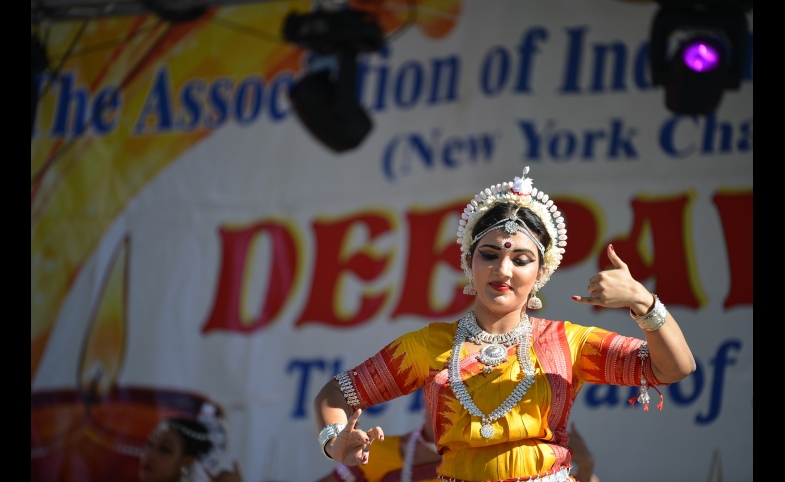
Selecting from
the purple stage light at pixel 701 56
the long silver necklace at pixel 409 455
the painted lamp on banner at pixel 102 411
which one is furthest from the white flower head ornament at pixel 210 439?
the purple stage light at pixel 701 56

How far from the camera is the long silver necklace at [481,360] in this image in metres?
2.47

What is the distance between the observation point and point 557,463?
2525mm

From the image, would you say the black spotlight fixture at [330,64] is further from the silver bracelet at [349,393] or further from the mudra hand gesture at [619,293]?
the mudra hand gesture at [619,293]

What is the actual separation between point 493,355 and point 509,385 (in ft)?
0.34

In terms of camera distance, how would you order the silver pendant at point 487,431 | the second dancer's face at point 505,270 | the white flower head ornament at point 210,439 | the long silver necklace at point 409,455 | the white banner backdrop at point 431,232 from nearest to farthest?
A: the silver pendant at point 487,431 < the second dancer's face at point 505,270 < the long silver necklace at point 409,455 < the white banner backdrop at point 431,232 < the white flower head ornament at point 210,439

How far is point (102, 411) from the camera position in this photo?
5406 millimetres

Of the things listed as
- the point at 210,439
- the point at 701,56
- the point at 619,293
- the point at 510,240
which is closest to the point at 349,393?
the point at 510,240

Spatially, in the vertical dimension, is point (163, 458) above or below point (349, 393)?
below

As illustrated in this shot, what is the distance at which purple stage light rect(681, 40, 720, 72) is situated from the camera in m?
4.16

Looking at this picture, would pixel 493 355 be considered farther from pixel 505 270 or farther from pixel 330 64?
pixel 330 64

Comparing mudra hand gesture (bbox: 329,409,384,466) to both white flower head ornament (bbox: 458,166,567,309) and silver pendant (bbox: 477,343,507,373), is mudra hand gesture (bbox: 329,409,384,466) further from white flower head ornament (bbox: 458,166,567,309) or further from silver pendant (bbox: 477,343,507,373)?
white flower head ornament (bbox: 458,166,567,309)

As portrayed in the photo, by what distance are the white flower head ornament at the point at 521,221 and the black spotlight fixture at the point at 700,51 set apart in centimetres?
182
